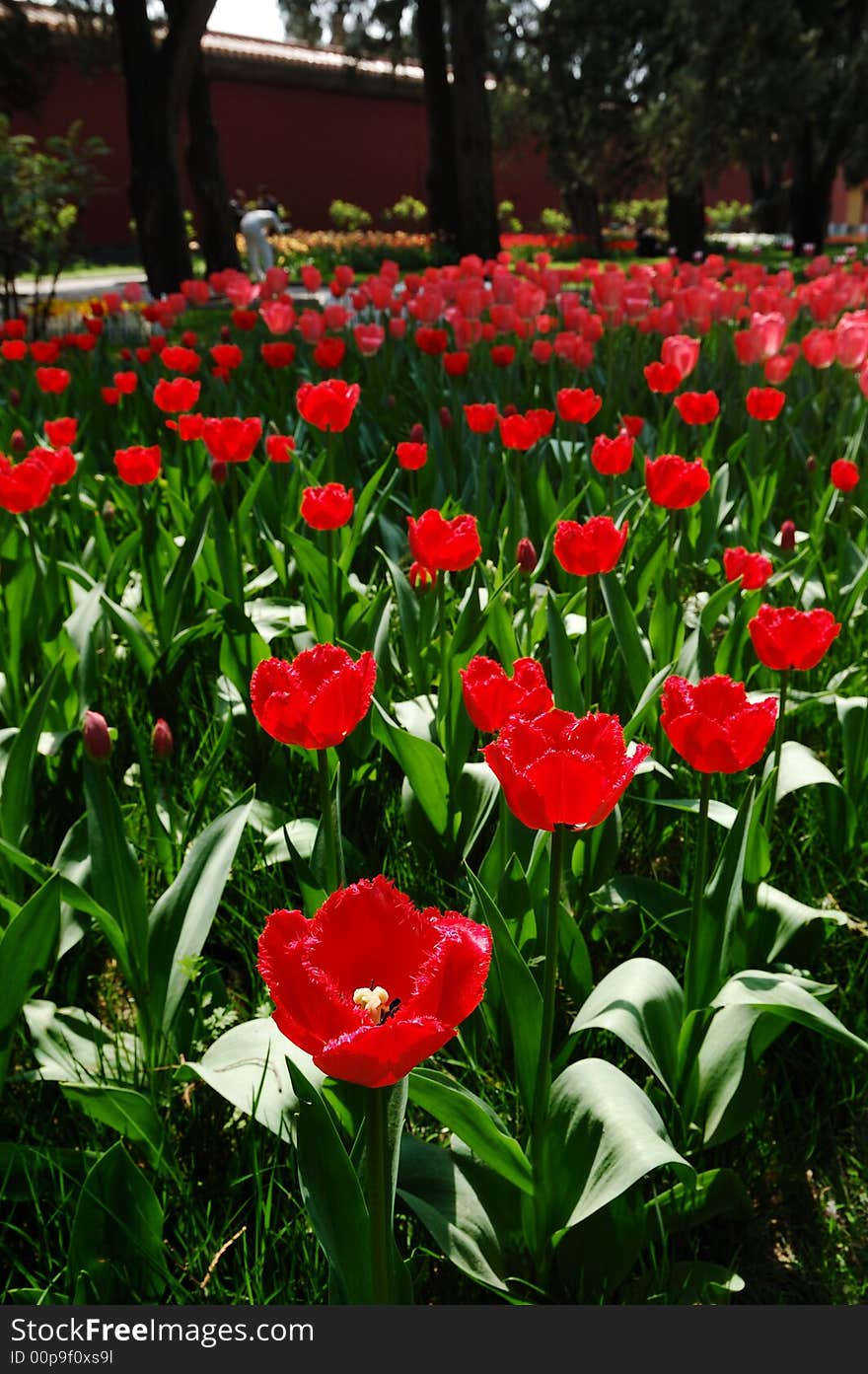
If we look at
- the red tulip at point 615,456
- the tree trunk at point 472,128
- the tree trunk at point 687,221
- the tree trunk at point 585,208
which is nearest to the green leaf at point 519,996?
the red tulip at point 615,456

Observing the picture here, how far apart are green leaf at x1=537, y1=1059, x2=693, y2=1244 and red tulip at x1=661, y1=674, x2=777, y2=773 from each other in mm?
326

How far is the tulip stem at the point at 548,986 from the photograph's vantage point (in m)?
0.93

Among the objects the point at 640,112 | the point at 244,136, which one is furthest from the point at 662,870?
the point at 244,136

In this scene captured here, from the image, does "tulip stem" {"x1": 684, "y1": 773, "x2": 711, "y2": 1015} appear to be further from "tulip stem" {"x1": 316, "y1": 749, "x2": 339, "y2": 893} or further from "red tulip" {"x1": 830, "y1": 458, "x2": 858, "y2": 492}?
"red tulip" {"x1": 830, "y1": 458, "x2": 858, "y2": 492}

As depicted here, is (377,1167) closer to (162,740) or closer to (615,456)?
(162,740)

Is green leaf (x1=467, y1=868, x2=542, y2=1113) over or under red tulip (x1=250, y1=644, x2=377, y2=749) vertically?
under

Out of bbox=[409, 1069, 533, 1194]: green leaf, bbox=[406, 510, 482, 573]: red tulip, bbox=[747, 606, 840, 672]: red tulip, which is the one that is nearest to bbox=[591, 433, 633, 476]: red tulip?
bbox=[406, 510, 482, 573]: red tulip

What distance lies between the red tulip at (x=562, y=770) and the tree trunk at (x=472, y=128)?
1384cm

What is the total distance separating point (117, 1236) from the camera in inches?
43.8

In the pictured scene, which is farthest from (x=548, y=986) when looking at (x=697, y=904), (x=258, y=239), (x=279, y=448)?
(x=258, y=239)

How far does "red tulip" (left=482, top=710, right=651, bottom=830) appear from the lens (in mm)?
855

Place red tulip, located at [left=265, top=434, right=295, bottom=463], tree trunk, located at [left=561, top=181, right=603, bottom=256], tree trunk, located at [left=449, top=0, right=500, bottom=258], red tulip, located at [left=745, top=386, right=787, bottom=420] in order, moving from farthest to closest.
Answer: tree trunk, located at [left=561, top=181, right=603, bottom=256], tree trunk, located at [left=449, top=0, right=500, bottom=258], red tulip, located at [left=745, top=386, right=787, bottom=420], red tulip, located at [left=265, top=434, right=295, bottom=463]

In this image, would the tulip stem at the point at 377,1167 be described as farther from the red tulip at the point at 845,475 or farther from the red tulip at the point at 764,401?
the red tulip at the point at 764,401

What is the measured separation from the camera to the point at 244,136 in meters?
27.9
